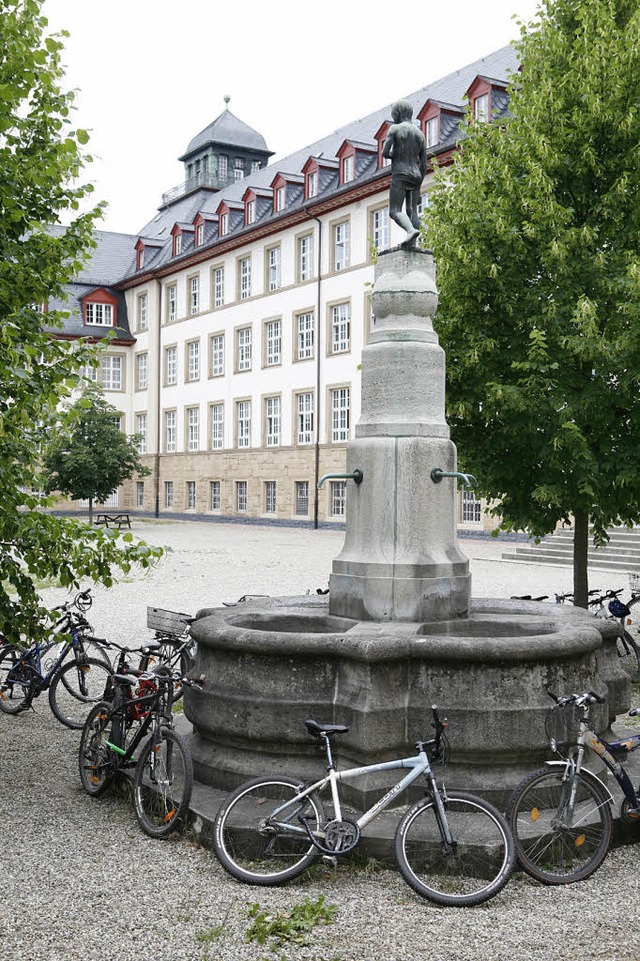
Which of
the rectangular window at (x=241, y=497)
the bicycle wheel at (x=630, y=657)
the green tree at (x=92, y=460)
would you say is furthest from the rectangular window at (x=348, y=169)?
the bicycle wheel at (x=630, y=657)

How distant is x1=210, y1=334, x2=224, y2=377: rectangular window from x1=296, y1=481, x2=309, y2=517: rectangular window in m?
9.39

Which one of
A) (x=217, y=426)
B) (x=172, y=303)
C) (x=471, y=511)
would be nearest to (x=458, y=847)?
(x=471, y=511)

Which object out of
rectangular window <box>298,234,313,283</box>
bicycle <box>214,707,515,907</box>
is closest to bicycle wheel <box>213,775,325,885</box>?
bicycle <box>214,707,515,907</box>

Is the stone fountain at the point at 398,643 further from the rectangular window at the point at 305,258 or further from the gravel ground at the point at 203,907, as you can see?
the rectangular window at the point at 305,258

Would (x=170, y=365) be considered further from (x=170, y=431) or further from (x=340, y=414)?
(x=340, y=414)

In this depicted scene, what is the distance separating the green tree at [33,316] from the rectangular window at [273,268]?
123ft

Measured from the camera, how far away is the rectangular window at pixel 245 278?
156 ft

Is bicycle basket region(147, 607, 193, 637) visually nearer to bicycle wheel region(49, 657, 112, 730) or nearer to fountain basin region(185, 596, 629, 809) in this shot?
bicycle wheel region(49, 657, 112, 730)

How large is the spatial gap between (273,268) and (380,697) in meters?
41.4

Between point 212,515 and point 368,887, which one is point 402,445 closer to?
point 368,887

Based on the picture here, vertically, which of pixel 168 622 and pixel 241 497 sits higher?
pixel 241 497

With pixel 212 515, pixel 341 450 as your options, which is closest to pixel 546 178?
pixel 341 450

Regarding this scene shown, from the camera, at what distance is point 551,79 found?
1087 centimetres

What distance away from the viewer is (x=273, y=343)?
149 feet
